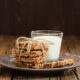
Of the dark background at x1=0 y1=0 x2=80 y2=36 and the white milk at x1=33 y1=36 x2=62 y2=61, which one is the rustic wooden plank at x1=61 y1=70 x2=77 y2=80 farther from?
the dark background at x1=0 y1=0 x2=80 y2=36

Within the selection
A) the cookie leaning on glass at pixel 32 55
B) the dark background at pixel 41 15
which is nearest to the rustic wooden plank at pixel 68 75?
the cookie leaning on glass at pixel 32 55

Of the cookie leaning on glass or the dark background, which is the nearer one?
the cookie leaning on glass

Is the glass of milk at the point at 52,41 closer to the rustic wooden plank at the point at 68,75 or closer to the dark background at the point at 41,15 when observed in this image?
the rustic wooden plank at the point at 68,75

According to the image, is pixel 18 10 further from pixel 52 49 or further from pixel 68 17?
pixel 52 49

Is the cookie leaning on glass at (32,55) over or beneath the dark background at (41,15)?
over

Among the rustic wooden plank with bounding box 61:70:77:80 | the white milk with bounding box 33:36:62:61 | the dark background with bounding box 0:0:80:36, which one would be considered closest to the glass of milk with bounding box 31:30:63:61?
the white milk with bounding box 33:36:62:61

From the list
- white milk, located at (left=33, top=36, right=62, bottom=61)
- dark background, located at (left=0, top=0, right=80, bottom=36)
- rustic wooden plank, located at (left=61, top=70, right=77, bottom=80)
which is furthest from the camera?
dark background, located at (left=0, top=0, right=80, bottom=36)

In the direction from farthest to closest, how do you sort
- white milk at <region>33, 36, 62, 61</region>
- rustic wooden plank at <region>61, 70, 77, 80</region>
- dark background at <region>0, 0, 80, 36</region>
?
1. dark background at <region>0, 0, 80, 36</region>
2. white milk at <region>33, 36, 62, 61</region>
3. rustic wooden plank at <region>61, 70, 77, 80</region>
